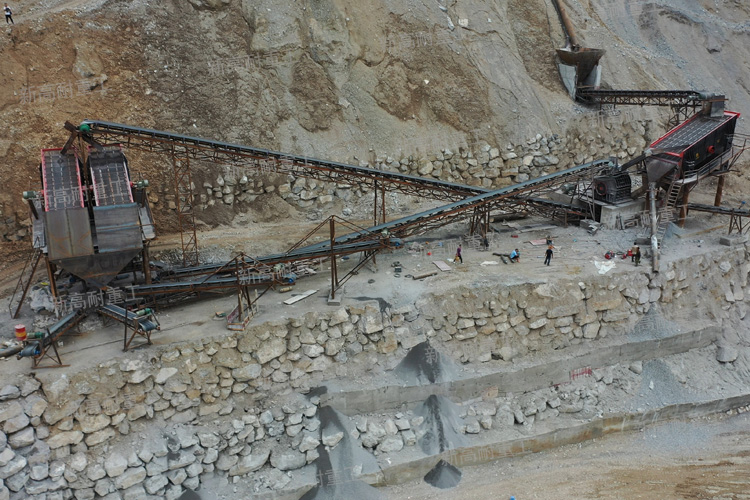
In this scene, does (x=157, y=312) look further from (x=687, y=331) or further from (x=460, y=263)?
(x=687, y=331)

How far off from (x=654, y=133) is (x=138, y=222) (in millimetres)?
26108

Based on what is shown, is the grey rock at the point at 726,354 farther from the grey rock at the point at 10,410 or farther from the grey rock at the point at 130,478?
the grey rock at the point at 10,410

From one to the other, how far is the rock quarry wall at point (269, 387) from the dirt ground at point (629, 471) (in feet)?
4.64

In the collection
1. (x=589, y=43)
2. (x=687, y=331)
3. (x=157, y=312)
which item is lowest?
(x=687, y=331)

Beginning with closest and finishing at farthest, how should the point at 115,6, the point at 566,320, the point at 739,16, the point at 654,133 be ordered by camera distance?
the point at 566,320 → the point at 115,6 → the point at 654,133 → the point at 739,16

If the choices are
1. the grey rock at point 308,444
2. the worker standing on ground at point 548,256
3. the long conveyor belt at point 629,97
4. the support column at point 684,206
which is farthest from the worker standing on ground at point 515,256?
the long conveyor belt at point 629,97

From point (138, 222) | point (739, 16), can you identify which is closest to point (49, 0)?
point (138, 222)

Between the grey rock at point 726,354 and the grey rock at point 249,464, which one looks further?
the grey rock at point 726,354

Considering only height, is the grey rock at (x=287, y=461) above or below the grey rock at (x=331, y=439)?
below

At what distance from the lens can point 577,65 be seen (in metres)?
31.0

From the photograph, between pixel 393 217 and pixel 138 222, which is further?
pixel 393 217

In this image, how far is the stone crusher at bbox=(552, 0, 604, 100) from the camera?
30719mm

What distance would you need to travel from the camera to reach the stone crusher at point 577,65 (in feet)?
101

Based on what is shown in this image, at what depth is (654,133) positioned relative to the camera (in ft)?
103
